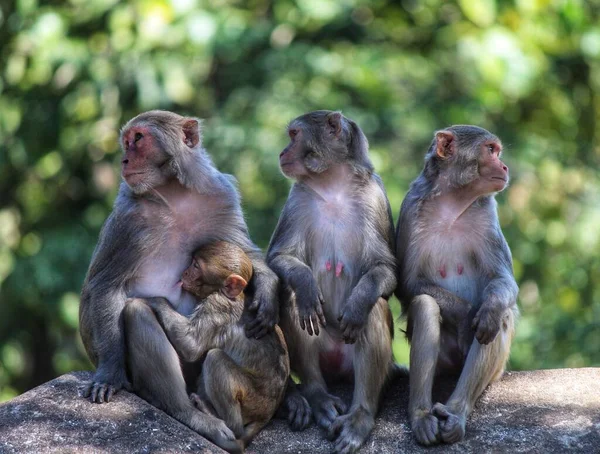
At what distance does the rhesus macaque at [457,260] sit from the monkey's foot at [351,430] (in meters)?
0.27

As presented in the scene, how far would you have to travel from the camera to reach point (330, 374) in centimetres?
650

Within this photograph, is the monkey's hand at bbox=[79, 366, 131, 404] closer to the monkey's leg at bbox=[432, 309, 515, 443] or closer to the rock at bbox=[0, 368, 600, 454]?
the rock at bbox=[0, 368, 600, 454]

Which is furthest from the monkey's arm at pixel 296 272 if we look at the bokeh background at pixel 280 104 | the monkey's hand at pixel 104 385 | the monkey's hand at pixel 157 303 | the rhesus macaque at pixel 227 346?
the bokeh background at pixel 280 104

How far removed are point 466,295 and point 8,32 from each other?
20.9ft

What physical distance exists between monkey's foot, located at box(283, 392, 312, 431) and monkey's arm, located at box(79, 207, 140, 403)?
3.01 feet

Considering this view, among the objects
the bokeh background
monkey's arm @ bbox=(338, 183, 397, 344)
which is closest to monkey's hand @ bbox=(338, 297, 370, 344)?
monkey's arm @ bbox=(338, 183, 397, 344)

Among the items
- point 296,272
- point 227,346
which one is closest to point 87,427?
point 227,346

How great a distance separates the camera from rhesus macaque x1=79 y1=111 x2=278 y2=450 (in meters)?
5.76

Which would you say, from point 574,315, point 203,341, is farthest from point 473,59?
point 203,341

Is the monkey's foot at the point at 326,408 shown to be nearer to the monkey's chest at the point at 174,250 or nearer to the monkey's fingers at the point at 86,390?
the monkey's chest at the point at 174,250

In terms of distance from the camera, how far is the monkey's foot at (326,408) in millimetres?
5980

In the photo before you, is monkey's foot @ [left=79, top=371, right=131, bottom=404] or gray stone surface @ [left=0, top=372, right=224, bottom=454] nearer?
gray stone surface @ [left=0, top=372, right=224, bottom=454]

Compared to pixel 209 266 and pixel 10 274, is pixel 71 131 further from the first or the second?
pixel 209 266

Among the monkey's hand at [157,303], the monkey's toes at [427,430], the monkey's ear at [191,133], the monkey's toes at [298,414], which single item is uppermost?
the monkey's ear at [191,133]
